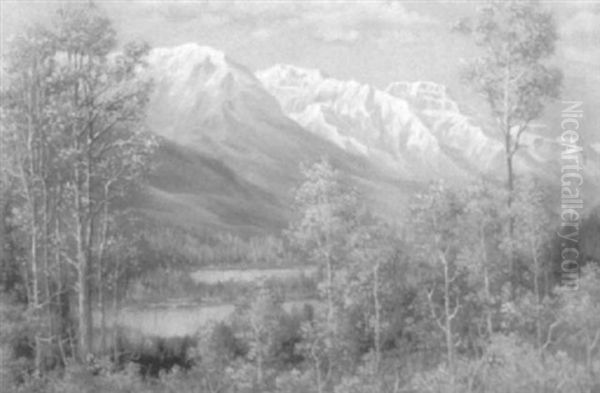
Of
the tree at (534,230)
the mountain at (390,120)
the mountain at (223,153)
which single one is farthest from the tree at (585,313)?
the mountain at (223,153)

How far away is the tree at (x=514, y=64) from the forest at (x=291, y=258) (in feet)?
0.09

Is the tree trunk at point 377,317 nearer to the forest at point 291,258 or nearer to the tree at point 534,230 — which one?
the forest at point 291,258

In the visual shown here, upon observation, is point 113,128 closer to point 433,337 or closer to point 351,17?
point 351,17

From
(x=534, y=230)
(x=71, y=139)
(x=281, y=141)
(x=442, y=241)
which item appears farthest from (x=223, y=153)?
(x=534, y=230)

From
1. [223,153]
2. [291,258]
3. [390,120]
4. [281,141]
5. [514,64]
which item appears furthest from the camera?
[223,153]

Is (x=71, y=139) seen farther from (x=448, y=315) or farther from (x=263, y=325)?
(x=448, y=315)

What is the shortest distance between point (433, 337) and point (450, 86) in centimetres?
371

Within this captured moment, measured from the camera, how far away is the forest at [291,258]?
1332 centimetres

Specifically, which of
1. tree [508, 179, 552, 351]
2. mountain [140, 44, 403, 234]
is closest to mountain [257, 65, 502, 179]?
mountain [140, 44, 403, 234]

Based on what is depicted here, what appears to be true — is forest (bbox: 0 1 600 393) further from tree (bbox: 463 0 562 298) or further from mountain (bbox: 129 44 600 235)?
mountain (bbox: 129 44 600 235)

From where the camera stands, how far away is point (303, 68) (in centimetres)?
1562

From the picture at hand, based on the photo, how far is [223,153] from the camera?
16.2 meters

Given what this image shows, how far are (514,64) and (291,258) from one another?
417cm

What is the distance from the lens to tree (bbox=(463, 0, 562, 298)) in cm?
1456
